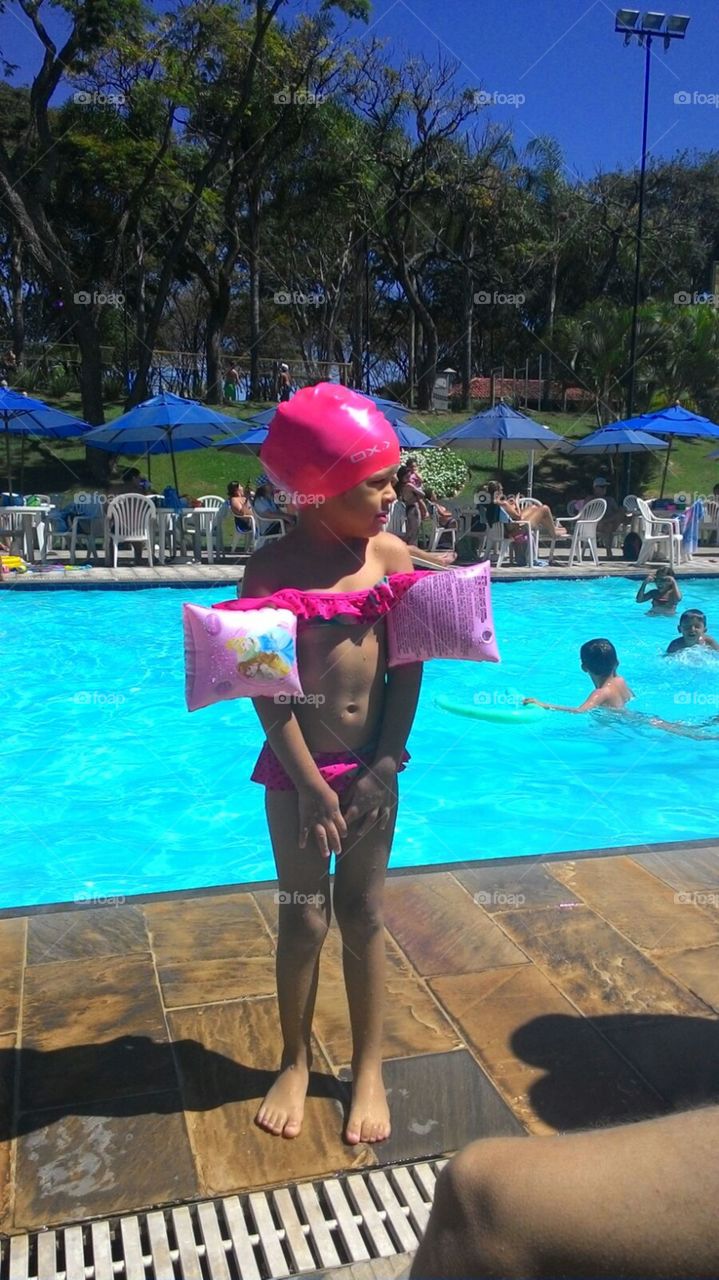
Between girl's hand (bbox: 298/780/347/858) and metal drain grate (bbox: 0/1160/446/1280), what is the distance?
710 millimetres

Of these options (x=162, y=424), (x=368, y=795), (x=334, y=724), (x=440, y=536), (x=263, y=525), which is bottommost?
(x=440, y=536)

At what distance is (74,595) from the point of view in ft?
41.0

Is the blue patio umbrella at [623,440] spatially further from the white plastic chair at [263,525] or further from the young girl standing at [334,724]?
the young girl standing at [334,724]

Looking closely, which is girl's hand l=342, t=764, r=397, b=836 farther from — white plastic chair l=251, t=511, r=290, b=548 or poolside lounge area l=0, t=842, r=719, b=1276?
white plastic chair l=251, t=511, r=290, b=548

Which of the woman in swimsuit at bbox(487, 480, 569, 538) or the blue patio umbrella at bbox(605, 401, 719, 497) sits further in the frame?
the blue patio umbrella at bbox(605, 401, 719, 497)

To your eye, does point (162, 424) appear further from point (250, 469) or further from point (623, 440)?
point (250, 469)

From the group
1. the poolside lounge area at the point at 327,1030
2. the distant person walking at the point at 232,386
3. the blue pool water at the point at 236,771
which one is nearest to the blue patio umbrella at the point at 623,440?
the blue pool water at the point at 236,771

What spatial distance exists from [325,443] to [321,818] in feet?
2.60

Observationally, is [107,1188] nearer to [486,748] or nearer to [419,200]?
[486,748]

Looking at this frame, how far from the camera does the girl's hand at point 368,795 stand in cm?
220

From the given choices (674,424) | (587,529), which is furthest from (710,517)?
(587,529)

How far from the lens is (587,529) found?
15.6 m

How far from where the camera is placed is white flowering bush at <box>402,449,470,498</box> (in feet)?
59.9

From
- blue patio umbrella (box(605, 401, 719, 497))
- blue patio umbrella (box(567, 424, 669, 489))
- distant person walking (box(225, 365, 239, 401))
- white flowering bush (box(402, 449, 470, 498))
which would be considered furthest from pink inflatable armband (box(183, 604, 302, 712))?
distant person walking (box(225, 365, 239, 401))
